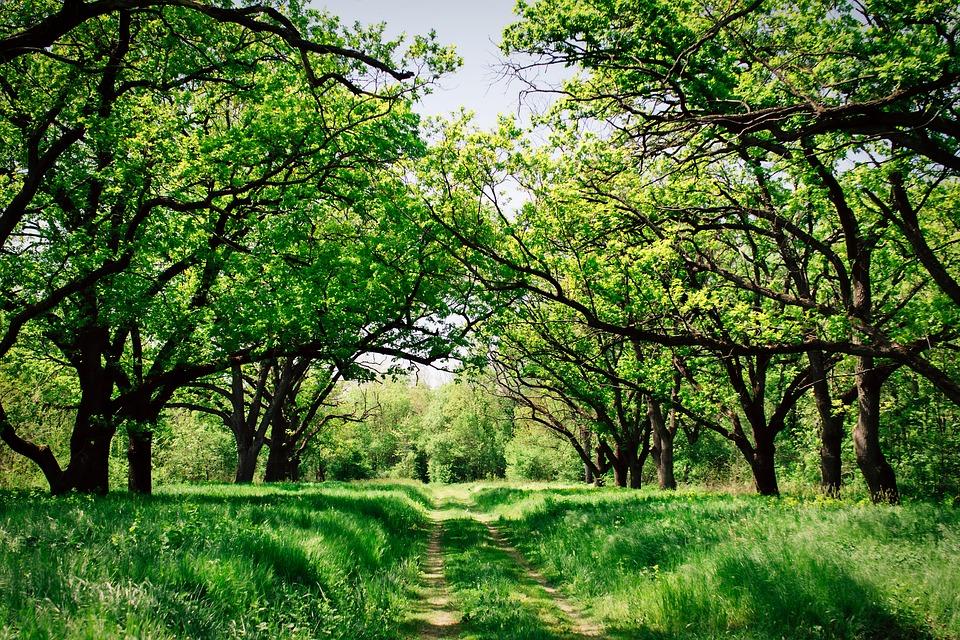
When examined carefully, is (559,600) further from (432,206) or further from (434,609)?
(432,206)

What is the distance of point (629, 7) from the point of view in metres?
8.48

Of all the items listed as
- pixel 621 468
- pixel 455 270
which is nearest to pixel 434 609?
pixel 455 270

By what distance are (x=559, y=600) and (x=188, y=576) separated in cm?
581

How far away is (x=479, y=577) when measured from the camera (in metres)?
8.97

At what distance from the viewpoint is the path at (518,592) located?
6602 millimetres

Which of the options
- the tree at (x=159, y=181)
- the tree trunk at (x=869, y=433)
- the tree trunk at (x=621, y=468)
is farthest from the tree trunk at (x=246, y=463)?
the tree trunk at (x=869, y=433)

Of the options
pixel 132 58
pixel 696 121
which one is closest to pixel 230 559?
pixel 696 121

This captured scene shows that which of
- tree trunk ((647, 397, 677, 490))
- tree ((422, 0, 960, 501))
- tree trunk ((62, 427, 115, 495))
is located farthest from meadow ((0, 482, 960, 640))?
tree trunk ((647, 397, 677, 490))

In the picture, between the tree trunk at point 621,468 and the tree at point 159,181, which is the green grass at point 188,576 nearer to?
the tree at point 159,181

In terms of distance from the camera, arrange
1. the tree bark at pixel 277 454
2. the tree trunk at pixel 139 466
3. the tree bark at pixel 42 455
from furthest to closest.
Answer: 1. the tree bark at pixel 277 454
2. the tree trunk at pixel 139 466
3. the tree bark at pixel 42 455

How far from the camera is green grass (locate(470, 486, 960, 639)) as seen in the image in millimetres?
5066

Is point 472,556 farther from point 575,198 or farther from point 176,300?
point 176,300

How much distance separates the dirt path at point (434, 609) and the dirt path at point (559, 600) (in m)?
1.62

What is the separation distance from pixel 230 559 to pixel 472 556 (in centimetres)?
698
